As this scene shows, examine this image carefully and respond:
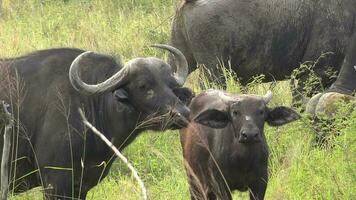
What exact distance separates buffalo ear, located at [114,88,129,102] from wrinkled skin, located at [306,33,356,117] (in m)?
1.67

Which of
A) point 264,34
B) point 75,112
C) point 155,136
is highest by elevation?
point 75,112

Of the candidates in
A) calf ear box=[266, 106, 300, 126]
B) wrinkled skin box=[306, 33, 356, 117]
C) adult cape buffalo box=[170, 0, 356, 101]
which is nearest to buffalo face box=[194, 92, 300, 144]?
calf ear box=[266, 106, 300, 126]

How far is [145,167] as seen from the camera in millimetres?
9492

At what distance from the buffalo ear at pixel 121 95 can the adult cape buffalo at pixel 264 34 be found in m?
3.65

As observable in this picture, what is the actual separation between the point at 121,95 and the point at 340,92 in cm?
337

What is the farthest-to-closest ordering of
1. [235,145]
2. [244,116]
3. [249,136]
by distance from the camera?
[235,145]
[244,116]
[249,136]

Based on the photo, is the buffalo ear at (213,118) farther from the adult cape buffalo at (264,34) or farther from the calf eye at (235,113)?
the adult cape buffalo at (264,34)

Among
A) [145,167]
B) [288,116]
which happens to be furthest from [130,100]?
[145,167]

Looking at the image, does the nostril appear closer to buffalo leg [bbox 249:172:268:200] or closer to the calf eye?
the calf eye

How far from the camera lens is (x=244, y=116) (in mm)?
7512

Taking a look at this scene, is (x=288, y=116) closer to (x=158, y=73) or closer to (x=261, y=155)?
(x=261, y=155)

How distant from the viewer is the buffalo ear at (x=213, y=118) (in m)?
7.74

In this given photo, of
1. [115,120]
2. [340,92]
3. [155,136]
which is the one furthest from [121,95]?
[340,92]

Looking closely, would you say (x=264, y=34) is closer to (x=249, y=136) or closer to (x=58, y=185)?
(x=249, y=136)
